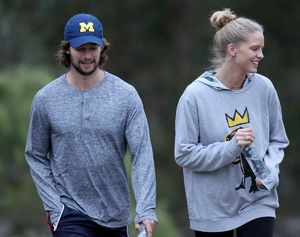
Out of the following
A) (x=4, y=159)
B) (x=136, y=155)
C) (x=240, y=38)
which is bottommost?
(x=4, y=159)

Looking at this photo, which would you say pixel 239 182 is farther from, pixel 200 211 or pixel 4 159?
pixel 4 159

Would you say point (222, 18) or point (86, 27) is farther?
point (222, 18)

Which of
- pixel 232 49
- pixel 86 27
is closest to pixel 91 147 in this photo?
pixel 86 27

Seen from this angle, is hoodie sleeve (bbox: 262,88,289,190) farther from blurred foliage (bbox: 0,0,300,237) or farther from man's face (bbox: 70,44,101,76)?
blurred foliage (bbox: 0,0,300,237)

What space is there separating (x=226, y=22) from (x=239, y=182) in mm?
1042

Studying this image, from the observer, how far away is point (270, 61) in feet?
78.3

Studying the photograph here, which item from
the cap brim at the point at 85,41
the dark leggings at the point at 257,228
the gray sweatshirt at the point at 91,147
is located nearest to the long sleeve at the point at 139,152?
the gray sweatshirt at the point at 91,147

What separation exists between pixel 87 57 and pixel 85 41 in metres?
0.11

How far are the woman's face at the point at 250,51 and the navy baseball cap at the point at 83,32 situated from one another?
0.89 meters

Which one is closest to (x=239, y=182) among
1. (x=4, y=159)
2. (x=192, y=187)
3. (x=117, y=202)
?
(x=192, y=187)

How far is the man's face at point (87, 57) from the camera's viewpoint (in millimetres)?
6242

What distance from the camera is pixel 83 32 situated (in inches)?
246

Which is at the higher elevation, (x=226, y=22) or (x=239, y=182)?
(x=226, y=22)

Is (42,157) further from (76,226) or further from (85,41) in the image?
(85,41)
